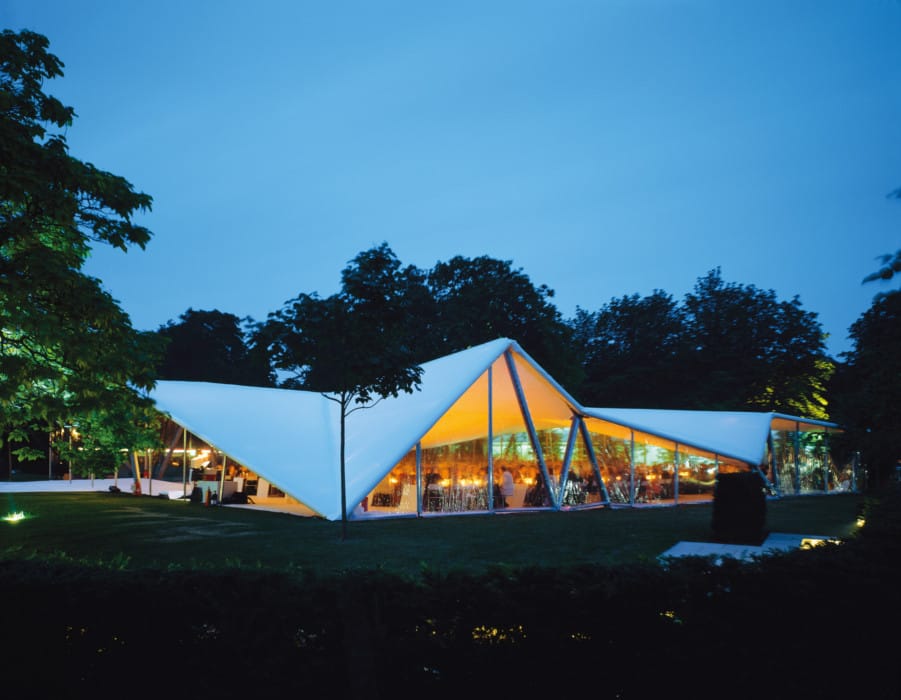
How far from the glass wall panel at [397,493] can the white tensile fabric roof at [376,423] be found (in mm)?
634

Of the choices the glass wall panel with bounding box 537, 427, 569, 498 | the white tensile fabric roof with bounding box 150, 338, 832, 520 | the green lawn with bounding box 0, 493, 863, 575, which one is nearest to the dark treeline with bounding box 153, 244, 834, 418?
the white tensile fabric roof with bounding box 150, 338, 832, 520

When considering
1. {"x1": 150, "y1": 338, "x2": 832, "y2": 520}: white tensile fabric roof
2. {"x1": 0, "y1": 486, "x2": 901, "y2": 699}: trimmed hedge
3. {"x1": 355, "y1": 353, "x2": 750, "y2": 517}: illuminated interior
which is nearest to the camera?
{"x1": 0, "y1": 486, "x2": 901, "y2": 699}: trimmed hedge

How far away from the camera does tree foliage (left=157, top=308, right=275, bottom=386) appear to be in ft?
185

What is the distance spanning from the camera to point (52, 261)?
21.2 ft

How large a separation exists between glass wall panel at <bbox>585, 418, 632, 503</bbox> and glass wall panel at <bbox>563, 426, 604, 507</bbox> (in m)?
0.43

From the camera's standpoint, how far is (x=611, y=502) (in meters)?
18.2

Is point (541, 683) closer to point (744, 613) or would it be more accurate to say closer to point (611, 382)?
point (744, 613)

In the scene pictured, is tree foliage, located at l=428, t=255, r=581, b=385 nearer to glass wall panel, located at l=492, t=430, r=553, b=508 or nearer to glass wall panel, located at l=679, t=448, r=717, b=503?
glass wall panel, located at l=679, t=448, r=717, b=503

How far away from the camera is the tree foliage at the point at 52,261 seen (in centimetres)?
648

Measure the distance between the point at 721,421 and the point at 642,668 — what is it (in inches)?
851

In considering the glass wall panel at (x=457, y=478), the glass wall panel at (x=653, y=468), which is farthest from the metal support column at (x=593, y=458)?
the glass wall panel at (x=457, y=478)

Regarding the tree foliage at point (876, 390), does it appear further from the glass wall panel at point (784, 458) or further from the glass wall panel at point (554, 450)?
the glass wall panel at point (554, 450)

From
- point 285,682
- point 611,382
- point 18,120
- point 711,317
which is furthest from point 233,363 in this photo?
point 285,682

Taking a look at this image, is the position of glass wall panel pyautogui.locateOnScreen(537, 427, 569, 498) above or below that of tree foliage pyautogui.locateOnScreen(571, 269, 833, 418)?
below
